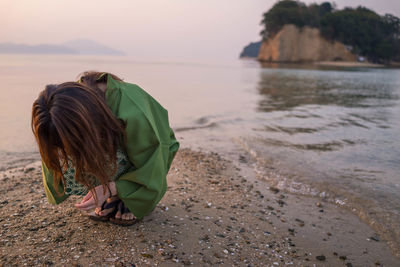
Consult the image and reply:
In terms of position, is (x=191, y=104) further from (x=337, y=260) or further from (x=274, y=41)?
(x=274, y=41)

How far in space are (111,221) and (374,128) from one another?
7.38m

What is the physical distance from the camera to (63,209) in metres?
3.11

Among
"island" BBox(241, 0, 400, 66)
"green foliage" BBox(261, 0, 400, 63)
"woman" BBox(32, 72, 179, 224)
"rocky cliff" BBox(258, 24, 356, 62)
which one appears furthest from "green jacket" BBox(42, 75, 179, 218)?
"green foliage" BBox(261, 0, 400, 63)

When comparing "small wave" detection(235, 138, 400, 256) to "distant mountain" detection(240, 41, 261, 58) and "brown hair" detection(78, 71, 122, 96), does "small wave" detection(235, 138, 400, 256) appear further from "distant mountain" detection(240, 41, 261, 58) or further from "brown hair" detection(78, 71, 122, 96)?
"distant mountain" detection(240, 41, 261, 58)

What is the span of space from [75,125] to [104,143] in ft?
0.98

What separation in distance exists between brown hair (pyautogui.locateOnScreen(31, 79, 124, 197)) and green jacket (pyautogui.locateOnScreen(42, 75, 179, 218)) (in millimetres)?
152

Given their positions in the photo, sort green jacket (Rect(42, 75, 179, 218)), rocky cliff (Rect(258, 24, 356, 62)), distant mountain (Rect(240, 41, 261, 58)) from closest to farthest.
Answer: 1. green jacket (Rect(42, 75, 179, 218))
2. rocky cliff (Rect(258, 24, 356, 62))
3. distant mountain (Rect(240, 41, 261, 58))

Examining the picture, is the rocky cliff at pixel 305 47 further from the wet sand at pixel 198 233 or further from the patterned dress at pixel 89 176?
the patterned dress at pixel 89 176

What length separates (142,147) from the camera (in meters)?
2.24

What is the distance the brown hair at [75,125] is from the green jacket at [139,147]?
15 cm

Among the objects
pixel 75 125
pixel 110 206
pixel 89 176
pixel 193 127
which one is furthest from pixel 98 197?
pixel 193 127

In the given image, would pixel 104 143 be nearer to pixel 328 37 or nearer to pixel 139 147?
pixel 139 147

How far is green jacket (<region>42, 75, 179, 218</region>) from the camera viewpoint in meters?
2.16

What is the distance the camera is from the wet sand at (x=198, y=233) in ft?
7.91
